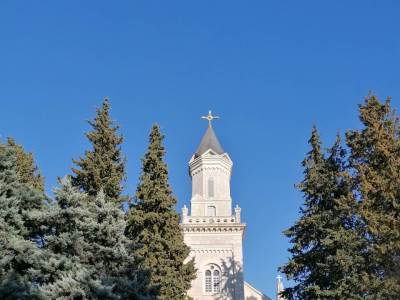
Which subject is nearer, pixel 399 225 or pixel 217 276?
pixel 399 225

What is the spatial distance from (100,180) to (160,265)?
5.25m

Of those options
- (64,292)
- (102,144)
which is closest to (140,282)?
(64,292)

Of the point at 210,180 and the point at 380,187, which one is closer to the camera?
the point at 380,187

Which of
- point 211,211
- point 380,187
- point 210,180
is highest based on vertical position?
point 210,180

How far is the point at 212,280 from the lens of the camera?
48.6 meters

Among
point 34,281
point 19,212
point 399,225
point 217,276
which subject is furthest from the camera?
point 217,276

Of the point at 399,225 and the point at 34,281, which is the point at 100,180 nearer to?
the point at 34,281

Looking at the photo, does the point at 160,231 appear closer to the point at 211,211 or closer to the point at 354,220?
the point at 354,220

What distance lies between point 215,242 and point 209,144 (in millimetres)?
10206

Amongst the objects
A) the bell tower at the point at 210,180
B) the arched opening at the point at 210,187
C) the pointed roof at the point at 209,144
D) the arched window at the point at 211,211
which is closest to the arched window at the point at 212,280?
the arched window at the point at 211,211

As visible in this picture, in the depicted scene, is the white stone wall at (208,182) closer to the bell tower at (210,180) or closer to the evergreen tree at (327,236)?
the bell tower at (210,180)

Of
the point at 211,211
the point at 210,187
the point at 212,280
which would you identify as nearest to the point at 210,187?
the point at 210,187

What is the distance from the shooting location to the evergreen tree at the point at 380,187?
829 inches

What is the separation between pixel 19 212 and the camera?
24375mm
